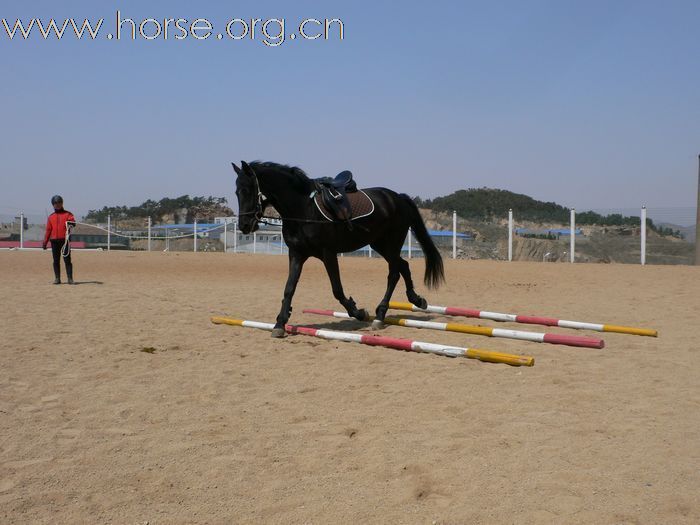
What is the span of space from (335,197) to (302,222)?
52cm

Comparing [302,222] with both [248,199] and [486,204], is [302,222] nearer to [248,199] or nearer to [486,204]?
[248,199]

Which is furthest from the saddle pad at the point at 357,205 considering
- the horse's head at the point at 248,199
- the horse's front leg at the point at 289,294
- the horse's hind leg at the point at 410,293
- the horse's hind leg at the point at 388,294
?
the horse's hind leg at the point at 410,293

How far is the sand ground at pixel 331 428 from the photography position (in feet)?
9.51

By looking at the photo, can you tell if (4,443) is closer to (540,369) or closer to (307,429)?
(307,429)

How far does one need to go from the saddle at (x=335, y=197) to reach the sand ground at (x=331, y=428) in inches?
62.9

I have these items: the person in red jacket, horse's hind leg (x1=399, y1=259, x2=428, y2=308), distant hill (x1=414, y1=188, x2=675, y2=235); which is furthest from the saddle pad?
distant hill (x1=414, y1=188, x2=675, y2=235)

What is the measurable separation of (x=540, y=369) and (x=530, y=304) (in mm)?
5403

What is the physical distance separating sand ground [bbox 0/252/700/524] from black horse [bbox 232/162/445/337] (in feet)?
2.76

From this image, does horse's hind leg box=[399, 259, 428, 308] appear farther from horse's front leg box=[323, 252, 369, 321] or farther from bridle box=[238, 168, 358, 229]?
bridle box=[238, 168, 358, 229]

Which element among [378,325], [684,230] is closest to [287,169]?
[378,325]

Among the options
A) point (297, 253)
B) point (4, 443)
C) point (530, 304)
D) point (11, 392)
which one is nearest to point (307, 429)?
point (4, 443)

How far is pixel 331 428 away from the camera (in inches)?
156

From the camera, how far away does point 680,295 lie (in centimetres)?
1138

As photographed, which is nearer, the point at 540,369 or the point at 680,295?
the point at 540,369
